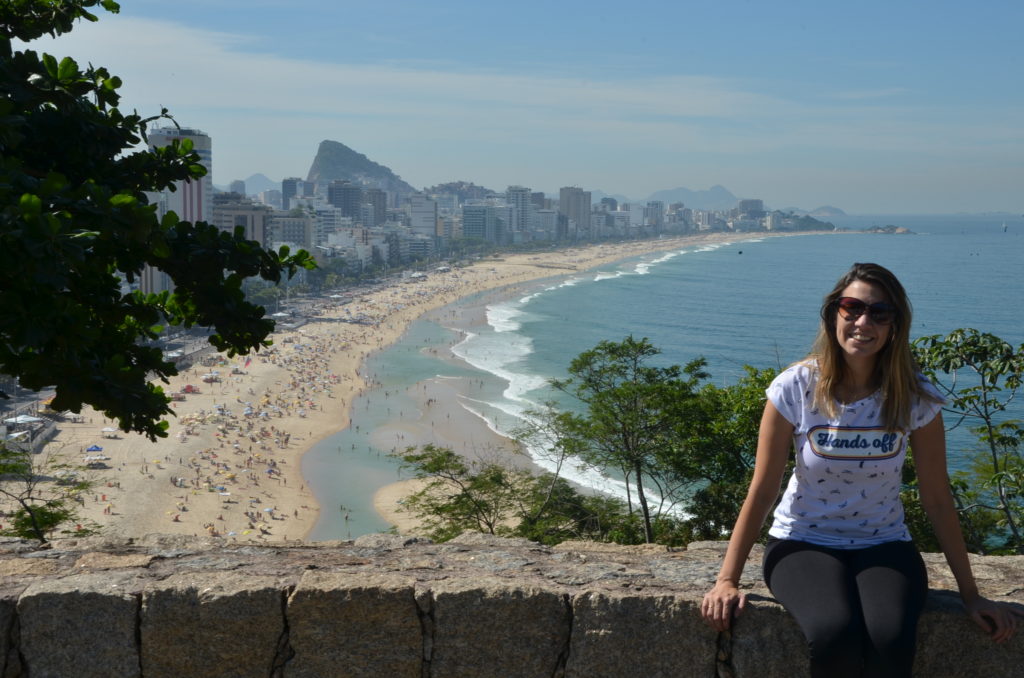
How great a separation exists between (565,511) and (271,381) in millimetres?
27979

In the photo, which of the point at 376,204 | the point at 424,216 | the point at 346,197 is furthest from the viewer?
the point at 376,204

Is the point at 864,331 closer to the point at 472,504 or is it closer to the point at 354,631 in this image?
the point at 354,631

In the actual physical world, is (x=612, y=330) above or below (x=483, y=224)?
below

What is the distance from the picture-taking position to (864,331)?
2545 millimetres

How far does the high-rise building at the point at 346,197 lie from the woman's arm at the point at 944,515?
159883 mm

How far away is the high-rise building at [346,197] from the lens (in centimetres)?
16000

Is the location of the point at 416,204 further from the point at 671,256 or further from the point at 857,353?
the point at 857,353

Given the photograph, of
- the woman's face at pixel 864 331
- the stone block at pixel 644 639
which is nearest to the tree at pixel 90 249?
the stone block at pixel 644 639

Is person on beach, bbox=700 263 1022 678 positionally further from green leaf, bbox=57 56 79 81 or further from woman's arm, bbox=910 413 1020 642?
green leaf, bbox=57 56 79 81

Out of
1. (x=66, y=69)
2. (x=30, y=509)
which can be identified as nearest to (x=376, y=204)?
(x=30, y=509)

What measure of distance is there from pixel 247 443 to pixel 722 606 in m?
27.9

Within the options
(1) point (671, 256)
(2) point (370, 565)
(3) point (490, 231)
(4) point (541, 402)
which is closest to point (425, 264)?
(1) point (671, 256)

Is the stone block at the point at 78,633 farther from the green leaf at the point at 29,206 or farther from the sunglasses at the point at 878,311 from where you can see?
the sunglasses at the point at 878,311

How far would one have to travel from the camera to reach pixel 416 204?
158 metres
